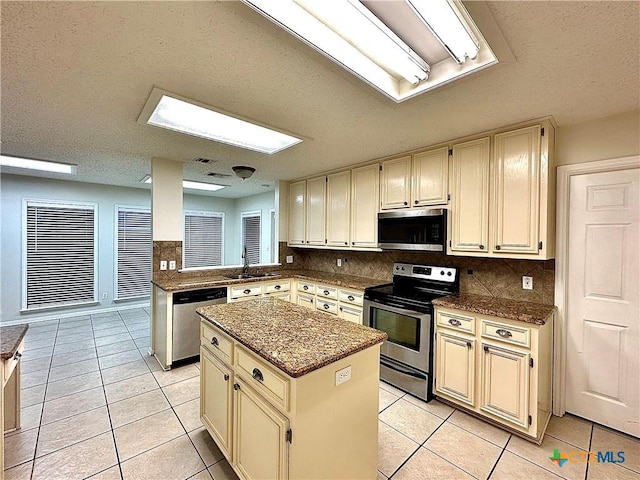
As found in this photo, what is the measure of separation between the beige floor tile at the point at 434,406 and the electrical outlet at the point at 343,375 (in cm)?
148

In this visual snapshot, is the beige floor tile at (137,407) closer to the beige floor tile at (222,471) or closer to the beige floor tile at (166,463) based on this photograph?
the beige floor tile at (166,463)

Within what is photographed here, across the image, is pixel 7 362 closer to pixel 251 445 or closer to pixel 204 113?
pixel 251 445

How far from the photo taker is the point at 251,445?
1.46 m

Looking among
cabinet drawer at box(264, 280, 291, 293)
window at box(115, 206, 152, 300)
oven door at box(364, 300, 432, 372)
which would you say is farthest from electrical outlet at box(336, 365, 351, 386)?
window at box(115, 206, 152, 300)

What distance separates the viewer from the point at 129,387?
2.71 metres

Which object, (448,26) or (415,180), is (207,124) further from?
(415,180)

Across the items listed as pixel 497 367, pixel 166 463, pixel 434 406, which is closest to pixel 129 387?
pixel 166 463

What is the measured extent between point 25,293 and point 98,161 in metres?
2.86

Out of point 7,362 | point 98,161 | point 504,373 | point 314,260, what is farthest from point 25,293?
point 504,373

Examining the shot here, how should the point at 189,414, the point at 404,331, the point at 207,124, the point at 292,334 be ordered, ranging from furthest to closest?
1. the point at 404,331
2. the point at 207,124
3. the point at 189,414
4. the point at 292,334

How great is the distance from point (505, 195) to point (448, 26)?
1.56 meters

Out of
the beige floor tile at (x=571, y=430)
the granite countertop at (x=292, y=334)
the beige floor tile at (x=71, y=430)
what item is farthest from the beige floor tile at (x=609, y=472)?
the beige floor tile at (x=71, y=430)

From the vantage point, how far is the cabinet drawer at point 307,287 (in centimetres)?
379

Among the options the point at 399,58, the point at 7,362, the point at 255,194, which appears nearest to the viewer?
the point at 399,58
